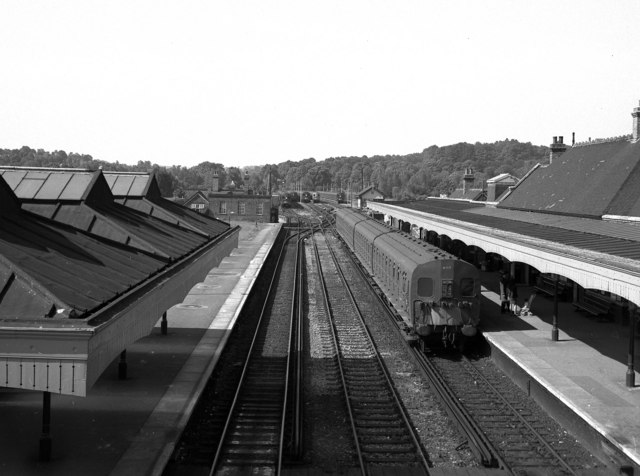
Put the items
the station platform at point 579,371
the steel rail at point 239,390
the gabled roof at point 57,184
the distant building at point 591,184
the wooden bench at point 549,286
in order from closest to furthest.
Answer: the steel rail at point 239,390 → the station platform at point 579,371 → the gabled roof at point 57,184 → the distant building at point 591,184 → the wooden bench at point 549,286

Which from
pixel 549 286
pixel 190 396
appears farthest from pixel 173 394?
pixel 549 286

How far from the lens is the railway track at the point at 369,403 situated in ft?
38.0

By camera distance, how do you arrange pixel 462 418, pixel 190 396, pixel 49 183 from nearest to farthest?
pixel 462 418 → pixel 190 396 → pixel 49 183

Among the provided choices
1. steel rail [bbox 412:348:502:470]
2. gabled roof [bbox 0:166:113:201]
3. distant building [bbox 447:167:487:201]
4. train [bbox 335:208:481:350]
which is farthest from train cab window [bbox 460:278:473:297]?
distant building [bbox 447:167:487:201]

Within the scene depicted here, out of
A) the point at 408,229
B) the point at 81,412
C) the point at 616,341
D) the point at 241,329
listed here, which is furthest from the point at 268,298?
the point at 408,229

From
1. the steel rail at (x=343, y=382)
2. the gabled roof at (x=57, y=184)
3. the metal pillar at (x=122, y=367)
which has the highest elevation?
the gabled roof at (x=57, y=184)

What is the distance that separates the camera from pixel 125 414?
12.8m

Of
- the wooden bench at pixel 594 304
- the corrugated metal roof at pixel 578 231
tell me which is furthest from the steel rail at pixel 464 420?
the wooden bench at pixel 594 304

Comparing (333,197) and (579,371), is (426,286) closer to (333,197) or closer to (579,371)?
(579,371)

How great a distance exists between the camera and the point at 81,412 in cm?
1276

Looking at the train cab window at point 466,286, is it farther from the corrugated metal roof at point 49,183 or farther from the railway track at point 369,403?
the corrugated metal roof at point 49,183

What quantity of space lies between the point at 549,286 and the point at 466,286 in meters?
10.6

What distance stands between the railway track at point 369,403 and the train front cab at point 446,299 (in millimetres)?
1742

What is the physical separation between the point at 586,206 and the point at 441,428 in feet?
59.0
